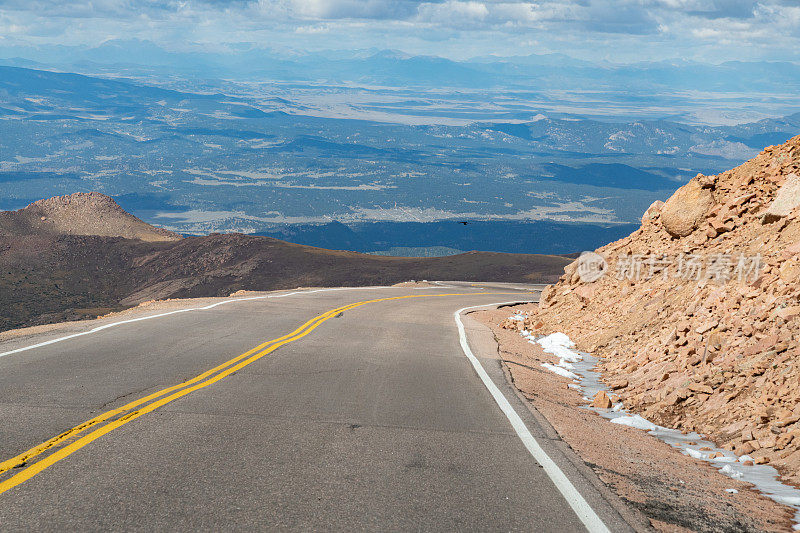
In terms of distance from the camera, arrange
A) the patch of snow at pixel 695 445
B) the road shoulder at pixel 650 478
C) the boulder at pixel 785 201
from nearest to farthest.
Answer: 1. the road shoulder at pixel 650 478
2. the patch of snow at pixel 695 445
3. the boulder at pixel 785 201

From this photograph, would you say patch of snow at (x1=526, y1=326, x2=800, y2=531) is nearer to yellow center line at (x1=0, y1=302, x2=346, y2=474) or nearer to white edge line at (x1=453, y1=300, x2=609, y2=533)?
white edge line at (x1=453, y1=300, x2=609, y2=533)

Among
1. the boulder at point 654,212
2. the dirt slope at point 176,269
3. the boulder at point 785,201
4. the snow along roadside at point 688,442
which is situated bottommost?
the dirt slope at point 176,269

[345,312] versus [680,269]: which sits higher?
[680,269]

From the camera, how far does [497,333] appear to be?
17.3m

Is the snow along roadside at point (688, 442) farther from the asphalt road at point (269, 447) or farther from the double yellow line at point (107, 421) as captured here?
the double yellow line at point (107, 421)

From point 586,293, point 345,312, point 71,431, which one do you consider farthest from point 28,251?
point 71,431

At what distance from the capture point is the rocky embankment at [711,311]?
25.4 ft

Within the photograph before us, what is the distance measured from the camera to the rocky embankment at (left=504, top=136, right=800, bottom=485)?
7750 millimetres

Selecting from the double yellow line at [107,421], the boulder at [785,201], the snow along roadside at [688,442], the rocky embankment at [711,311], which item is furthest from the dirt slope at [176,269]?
the double yellow line at [107,421]

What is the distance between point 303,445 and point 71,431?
202 centimetres

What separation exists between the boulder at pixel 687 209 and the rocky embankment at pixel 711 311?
1.0 inches

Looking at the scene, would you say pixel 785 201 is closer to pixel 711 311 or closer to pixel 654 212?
pixel 711 311

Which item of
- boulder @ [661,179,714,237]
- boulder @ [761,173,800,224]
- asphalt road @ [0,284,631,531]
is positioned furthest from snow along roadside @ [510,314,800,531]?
boulder @ [661,179,714,237]

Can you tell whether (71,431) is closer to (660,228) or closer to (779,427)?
(779,427)
